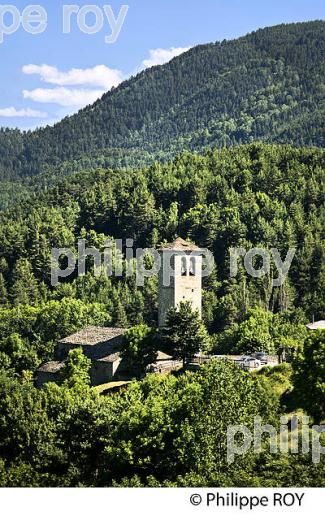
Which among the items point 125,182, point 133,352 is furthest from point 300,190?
point 133,352

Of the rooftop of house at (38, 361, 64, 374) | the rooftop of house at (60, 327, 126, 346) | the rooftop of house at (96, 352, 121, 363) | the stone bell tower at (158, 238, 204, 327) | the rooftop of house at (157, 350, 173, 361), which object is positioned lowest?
the rooftop of house at (38, 361, 64, 374)

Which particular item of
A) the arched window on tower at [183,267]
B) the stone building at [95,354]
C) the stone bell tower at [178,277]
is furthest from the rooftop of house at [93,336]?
the arched window on tower at [183,267]

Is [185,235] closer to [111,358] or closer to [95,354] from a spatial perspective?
[95,354]

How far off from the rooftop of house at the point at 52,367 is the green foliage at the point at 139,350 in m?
7.23

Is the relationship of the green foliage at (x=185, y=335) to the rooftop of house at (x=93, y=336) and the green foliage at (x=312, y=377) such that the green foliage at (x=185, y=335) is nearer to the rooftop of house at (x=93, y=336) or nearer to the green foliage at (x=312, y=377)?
the rooftop of house at (x=93, y=336)

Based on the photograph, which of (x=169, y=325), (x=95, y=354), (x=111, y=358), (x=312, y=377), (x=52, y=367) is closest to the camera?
(x=312, y=377)

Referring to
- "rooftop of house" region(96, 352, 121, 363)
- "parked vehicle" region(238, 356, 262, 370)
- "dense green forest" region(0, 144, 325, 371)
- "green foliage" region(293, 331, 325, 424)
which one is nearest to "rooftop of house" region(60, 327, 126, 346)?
"rooftop of house" region(96, 352, 121, 363)

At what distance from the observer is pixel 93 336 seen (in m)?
66.0

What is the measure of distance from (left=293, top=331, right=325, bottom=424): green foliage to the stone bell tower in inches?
733

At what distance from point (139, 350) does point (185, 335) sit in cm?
305

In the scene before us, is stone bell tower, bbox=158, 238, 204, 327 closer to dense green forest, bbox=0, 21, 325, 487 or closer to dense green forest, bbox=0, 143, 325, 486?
dense green forest, bbox=0, 143, 325, 486

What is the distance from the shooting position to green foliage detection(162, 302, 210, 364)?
5516 cm

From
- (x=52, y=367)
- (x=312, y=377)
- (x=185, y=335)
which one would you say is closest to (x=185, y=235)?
(x=52, y=367)

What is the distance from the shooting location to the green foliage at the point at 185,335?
181ft
